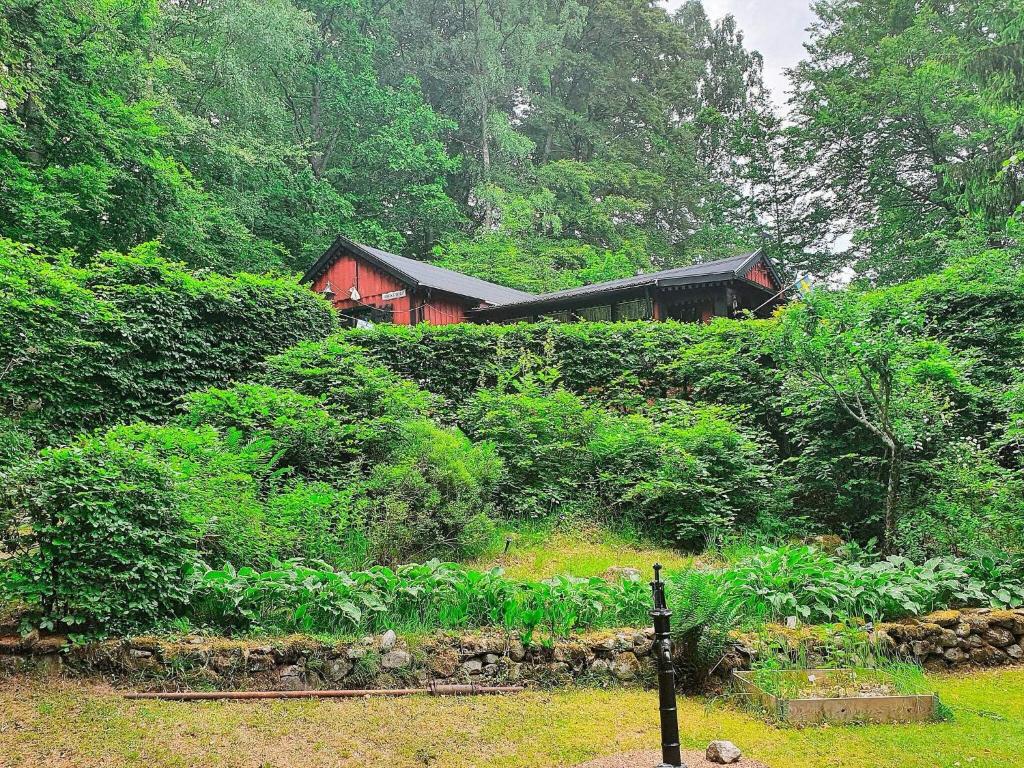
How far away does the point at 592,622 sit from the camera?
496 centimetres

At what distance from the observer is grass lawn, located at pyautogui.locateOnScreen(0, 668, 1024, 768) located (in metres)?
3.38

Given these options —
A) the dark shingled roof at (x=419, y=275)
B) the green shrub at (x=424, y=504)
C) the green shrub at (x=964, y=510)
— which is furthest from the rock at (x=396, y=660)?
the dark shingled roof at (x=419, y=275)

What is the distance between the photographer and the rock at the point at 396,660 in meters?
4.39

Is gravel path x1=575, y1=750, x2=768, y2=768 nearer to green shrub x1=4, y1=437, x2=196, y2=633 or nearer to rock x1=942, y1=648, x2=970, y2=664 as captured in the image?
rock x1=942, y1=648, x2=970, y2=664

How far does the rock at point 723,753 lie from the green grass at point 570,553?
2.70 meters

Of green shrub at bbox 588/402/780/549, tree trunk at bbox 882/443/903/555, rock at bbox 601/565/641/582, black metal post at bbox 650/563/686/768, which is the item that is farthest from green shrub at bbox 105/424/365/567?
tree trunk at bbox 882/443/903/555

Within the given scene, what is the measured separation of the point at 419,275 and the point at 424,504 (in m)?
12.7

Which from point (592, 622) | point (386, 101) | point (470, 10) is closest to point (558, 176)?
point (386, 101)

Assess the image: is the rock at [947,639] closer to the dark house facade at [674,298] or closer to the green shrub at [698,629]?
the green shrub at [698,629]

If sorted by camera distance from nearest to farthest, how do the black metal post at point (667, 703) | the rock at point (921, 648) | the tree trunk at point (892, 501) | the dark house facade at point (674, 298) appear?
the black metal post at point (667, 703) < the rock at point (921, 648) < the tree trunk at point (892, 501) < the dark house facade at point (674, 298)

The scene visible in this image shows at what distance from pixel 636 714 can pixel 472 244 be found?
81.6 feet

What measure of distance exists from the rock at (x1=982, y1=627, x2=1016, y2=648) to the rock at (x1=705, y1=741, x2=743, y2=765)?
3146 mm

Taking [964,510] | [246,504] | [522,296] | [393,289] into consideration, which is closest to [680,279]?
[522,296]

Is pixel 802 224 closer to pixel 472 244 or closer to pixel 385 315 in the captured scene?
pixel 472 244
